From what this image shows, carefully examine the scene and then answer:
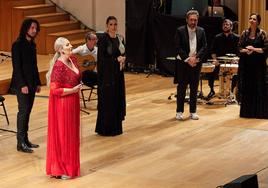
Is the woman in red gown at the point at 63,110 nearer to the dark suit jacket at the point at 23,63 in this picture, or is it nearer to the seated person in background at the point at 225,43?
the dark suit jacket at the point at 23,63

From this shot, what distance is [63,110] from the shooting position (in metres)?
6.47

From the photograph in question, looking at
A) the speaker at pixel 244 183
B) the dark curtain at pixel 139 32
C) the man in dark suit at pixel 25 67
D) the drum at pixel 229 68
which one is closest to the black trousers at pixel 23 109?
the man in dark suit at pixel 25 67

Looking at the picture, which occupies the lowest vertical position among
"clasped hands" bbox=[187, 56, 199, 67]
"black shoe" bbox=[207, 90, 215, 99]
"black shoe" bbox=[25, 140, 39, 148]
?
"black shoe" bbox=[25, 140, 39, 148]

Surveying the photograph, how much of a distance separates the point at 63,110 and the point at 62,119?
88 millimetres

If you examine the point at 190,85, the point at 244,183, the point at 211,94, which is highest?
the point at 190,85

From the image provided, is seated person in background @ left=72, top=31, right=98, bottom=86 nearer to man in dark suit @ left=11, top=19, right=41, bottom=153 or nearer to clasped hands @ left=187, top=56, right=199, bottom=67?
clasped hands @ left=187, top=56, right=199, bottom=67

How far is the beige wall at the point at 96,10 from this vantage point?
1455 centimetres

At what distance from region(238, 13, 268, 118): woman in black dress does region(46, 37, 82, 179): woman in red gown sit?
11.1 feet

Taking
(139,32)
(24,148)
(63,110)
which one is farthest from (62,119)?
(139,32)

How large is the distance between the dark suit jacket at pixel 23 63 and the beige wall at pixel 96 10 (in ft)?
23.8

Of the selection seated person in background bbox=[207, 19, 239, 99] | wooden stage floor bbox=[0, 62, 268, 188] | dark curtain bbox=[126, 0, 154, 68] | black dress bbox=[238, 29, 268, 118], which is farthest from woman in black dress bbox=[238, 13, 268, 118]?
dark curtain bbox=[126, 0, 154, 68]

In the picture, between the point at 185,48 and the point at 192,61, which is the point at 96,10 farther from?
the point at 192,61

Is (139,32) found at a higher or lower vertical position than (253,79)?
higher

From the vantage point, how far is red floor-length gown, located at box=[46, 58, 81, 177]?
6.46 meters
